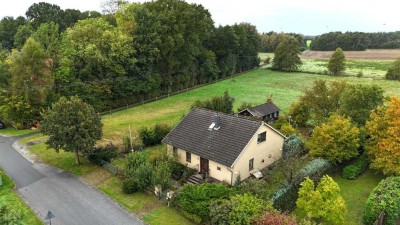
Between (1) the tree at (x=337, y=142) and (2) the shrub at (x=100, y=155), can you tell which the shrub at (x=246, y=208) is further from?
(2) the shrub at (x=100, y=155)

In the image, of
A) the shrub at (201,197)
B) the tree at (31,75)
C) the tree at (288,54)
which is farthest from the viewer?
the tree at (288,54)

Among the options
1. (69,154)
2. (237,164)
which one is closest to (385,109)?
(237,164)

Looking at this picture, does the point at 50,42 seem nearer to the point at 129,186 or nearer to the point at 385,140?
the point at 129,186

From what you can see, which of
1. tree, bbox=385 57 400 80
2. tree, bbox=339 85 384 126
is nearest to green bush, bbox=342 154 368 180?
tree, bbox=339 85 384 126

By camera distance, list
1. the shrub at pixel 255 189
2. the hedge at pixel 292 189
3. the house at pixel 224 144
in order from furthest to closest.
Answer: the house at pixel 224 144, the hedge at pixel 292 189, the shrub at pixel 255 189

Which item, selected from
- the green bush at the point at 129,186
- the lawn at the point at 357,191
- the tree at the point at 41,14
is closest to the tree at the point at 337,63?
the lawn at the point at 357,191

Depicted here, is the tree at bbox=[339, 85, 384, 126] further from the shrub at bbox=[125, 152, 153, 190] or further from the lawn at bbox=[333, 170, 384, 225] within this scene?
the shrub at bbox=[125, 152, 153, 190]

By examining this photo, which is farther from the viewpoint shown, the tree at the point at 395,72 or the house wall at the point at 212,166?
the tree at the point at 395,72

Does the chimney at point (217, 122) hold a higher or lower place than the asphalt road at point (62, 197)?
higher
